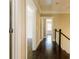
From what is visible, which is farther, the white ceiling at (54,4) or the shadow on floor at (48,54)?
the white ceiling at (54,4)

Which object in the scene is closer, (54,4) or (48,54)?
(48,54)

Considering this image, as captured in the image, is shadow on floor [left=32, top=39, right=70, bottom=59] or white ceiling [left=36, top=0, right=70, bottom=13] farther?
white ceiling [left=36, top=0, right=70, bottom=13]

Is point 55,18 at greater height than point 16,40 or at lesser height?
greater

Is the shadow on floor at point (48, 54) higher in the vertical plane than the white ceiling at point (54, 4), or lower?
lower

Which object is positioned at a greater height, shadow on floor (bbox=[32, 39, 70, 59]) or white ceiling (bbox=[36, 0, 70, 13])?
white ceiling (bbox=[36, 0, 70, 13])

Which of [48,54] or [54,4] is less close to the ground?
[54,4]

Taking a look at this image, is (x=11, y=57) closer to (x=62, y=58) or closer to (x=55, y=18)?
(x=62, y=58)

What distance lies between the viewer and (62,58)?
18.7 feet
